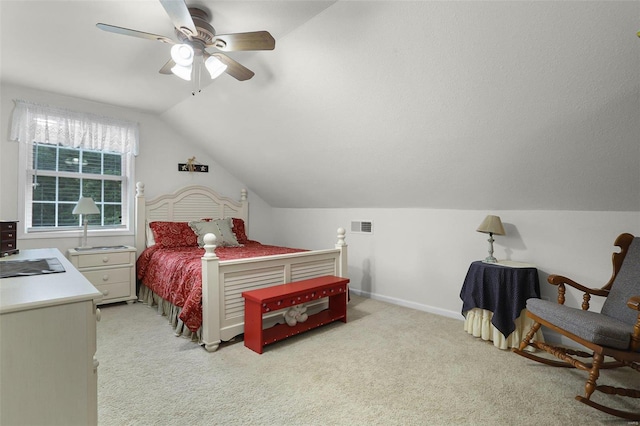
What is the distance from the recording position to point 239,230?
4738 millimetres

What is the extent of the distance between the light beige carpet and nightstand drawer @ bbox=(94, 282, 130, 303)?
0.84 m

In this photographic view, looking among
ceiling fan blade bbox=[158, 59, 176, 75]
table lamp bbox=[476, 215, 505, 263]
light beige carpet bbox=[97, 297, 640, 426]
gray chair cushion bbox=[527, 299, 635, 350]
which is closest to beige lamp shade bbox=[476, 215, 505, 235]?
table lamp bbox=[476, 215, 505, 263]

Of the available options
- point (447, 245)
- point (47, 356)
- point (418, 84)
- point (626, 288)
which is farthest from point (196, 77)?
point (626, 288)

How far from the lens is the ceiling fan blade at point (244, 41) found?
6.19 feet

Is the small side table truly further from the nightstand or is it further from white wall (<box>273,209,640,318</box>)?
the nightstand

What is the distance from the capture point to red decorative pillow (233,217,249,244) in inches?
183

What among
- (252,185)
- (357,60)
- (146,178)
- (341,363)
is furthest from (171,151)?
(341,363)

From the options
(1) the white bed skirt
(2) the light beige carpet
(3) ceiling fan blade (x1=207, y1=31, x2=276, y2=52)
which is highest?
(3) ceiling fan blade (x1=207, y1=31, x2=276, y2=52)

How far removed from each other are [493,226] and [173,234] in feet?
11.7

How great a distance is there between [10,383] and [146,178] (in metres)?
3.68

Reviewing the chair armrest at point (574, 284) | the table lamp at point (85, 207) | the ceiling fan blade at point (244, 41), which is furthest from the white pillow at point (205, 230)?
the chair armrest at point (574, 284)

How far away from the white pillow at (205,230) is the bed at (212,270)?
0.14 metres

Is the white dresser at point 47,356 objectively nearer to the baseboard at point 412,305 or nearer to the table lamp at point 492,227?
the table lamp at point 492,227

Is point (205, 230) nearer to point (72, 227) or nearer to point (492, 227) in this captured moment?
point (72, 227)
